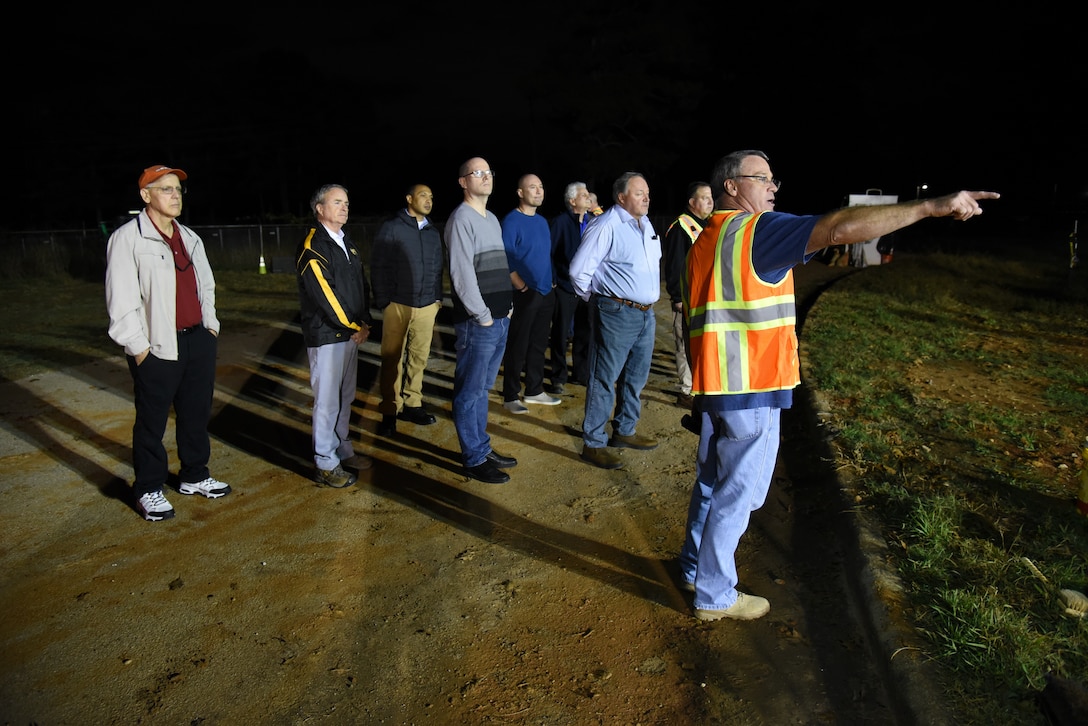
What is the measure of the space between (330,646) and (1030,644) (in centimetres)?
292

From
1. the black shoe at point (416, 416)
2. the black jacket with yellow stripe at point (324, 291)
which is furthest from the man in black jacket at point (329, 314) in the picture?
the black shoe at point (416, 416)

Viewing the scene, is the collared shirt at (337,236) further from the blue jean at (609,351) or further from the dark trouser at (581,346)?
the dark trouser at (581,346)

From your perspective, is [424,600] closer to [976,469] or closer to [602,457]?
[602,457]

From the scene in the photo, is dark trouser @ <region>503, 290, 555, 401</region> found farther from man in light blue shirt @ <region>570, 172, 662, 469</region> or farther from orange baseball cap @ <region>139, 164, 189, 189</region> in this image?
orange baseball cap @ <region>139, 164, 189, 189</region>

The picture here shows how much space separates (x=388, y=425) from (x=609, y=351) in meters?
2.06

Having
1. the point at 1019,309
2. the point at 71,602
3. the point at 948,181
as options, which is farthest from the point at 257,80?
the point at 71,602

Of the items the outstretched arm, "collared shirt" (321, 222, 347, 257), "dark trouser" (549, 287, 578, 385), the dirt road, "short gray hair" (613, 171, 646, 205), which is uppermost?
"short gray hair" (613, 171, 646, 205)

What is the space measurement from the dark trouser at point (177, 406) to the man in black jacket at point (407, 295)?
1650mm

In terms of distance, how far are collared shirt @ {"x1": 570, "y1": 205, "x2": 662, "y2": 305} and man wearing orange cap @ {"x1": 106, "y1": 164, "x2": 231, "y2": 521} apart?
2.43 m

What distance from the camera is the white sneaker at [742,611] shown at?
11.8ft

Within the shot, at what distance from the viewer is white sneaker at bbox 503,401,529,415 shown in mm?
6957

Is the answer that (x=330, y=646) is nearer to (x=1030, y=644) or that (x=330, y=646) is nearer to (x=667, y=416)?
(x=1030, y=644)

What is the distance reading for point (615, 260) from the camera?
542 cm

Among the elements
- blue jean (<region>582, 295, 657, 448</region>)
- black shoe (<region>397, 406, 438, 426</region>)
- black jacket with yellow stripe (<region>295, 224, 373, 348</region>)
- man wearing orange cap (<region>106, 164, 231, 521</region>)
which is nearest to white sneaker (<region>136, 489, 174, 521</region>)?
man wearing orange cap (<region>106, 164, 231, 521</region>)
